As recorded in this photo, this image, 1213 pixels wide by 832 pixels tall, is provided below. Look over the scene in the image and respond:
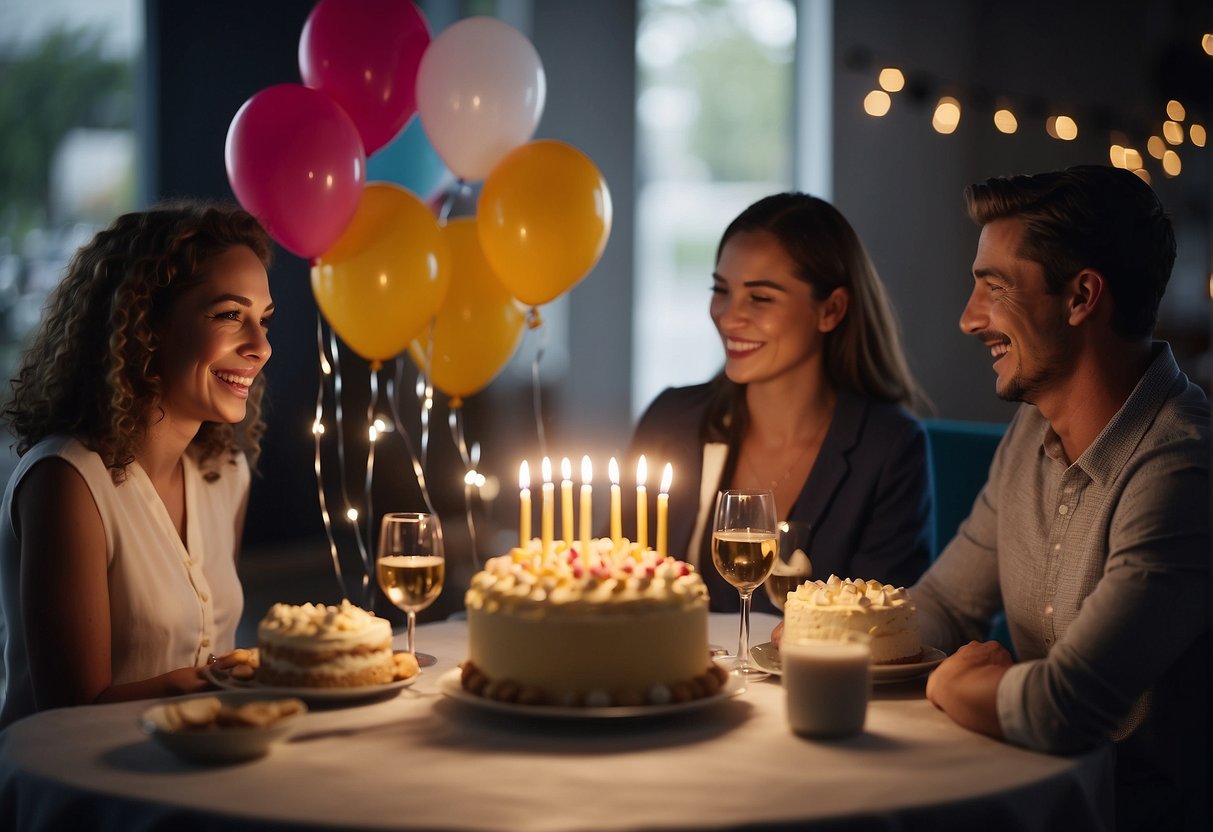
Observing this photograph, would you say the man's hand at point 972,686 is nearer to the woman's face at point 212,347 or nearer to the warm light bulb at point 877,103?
the woman's face at point 212,347

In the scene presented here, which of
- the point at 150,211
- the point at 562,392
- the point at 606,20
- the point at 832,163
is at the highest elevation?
the point at 606,20

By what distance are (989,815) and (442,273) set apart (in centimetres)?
177

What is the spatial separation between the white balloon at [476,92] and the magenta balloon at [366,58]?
1.9 inches

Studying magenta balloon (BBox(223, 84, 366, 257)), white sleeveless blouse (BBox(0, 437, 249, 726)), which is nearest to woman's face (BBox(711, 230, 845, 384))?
magenta balloon (BBox(223, 84, 366, 257))

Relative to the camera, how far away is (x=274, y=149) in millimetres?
2484

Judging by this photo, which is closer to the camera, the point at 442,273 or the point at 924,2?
the point at 442,273

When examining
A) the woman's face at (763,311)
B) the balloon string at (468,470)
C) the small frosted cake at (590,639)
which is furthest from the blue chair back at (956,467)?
the small frosted cake at (590,639)

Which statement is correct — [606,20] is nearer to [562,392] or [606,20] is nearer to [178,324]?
[562,392]

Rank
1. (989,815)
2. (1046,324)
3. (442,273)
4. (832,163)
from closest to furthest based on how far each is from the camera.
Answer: (989,815) < (1046,324) < (442,273) < (832,163)

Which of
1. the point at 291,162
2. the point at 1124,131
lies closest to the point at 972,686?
the point at 291,162

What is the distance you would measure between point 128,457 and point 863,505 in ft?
5.01

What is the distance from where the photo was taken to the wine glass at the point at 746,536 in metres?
1.80

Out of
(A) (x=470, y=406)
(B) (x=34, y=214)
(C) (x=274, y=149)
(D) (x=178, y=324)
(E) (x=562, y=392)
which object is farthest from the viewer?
(E) (x=562, y=392)

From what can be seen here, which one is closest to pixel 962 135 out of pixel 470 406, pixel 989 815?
pixel 470 406
